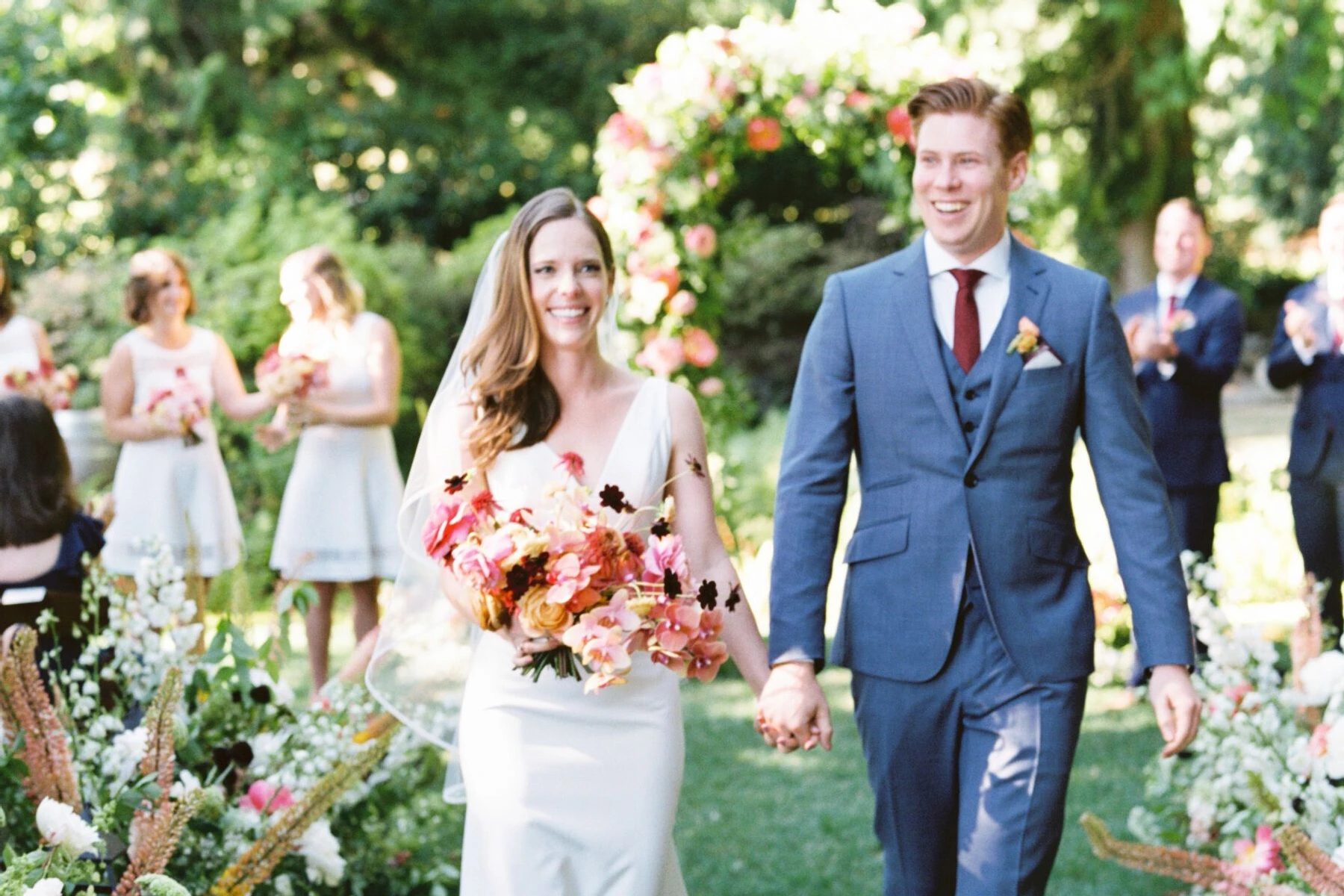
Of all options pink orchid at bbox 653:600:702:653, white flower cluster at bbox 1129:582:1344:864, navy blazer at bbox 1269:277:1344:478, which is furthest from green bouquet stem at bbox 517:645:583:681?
navy blazer at bbox 1269:277:1344:478

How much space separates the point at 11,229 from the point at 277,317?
3.32 meters

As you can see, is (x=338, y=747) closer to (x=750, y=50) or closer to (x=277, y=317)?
(x=750, y=50)

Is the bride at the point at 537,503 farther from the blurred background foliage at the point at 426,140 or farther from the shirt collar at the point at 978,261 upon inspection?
the blurred background foliage at the point at 426,140

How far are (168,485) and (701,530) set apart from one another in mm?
4257

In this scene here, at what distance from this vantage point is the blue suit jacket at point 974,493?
128 inches

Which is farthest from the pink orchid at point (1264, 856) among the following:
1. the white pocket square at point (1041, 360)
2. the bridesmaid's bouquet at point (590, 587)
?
the bridesmaid's bouquet at point (590, 587)

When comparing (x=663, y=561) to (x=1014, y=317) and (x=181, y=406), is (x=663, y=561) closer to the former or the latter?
(x=1014, y=317)

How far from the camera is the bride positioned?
337 centimetres

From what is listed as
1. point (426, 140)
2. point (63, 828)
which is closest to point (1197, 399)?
point (63, 828)

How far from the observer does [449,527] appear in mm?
3193

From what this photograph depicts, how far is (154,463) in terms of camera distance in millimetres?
7145

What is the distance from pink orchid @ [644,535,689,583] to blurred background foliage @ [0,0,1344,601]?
17.5 ft

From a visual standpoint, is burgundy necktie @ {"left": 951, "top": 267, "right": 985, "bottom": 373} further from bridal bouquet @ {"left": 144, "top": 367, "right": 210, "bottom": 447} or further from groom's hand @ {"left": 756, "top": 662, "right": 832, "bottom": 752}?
bridal bouquet @ {"left": 144, "top": 367, "right": 210, "bottom": 447}

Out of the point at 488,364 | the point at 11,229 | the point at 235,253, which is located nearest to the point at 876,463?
the point at 488,364
